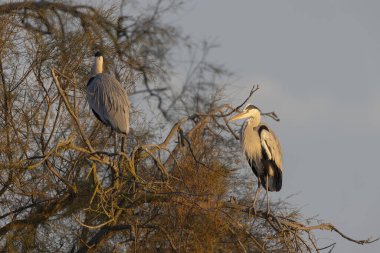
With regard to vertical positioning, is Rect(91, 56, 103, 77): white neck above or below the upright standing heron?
above

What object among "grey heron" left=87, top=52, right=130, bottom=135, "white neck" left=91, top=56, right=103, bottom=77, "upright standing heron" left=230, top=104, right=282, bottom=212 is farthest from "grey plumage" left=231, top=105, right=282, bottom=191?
"white neck" left=91, top=56, right=103, bottom=77

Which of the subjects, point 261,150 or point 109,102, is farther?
point 261,150

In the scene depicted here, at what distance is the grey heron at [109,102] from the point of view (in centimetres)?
876

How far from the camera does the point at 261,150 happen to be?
948cm

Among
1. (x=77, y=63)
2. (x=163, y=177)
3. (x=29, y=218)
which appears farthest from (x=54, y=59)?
(x=163, y=177)

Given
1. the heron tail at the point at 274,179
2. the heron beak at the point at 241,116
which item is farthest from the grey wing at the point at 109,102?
the heron tail at the point at 274,179

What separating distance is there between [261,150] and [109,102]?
1.48 meters

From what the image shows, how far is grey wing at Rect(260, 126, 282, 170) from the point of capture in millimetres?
9398

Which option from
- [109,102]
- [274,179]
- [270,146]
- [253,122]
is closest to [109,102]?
[109,102]

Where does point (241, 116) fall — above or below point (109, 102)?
above

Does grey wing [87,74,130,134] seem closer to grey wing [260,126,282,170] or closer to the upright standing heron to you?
the upright standing heron

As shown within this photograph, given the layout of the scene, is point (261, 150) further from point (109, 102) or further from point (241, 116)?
point (109, 102)

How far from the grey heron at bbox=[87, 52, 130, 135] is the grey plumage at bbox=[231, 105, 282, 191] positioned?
1135mm

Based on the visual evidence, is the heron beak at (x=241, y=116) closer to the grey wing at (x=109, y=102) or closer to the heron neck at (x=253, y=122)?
the heron neck at (x=253, y=122)
